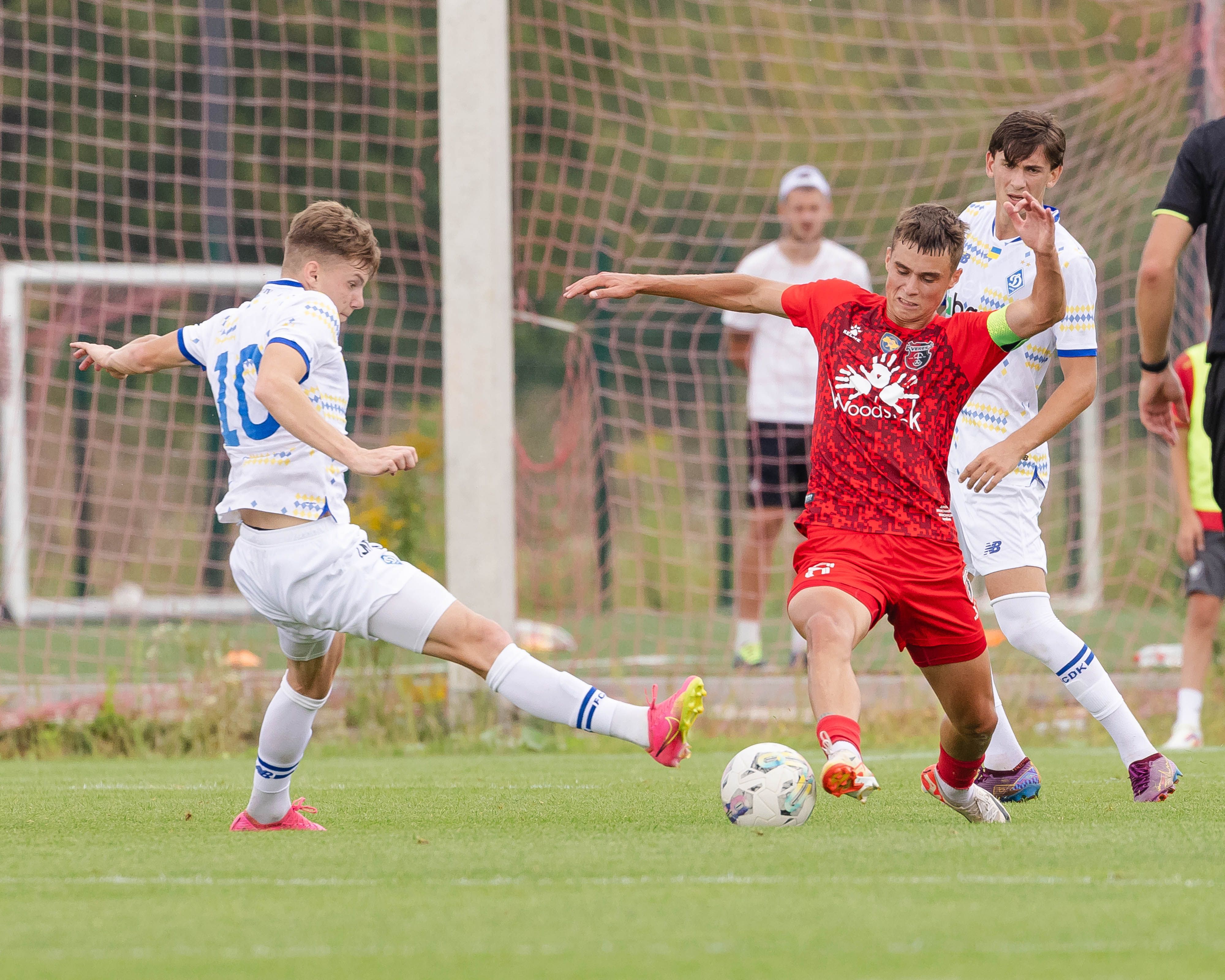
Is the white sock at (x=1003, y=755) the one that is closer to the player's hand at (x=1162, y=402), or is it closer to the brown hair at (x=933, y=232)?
the player's hand at (x=1162, y=402)

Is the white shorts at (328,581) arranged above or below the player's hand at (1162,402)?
below

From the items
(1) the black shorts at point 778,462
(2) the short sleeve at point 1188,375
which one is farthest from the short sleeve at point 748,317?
(2) the short sleeve at point 1188,375

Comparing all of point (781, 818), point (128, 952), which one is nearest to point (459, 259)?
point (781, 818)

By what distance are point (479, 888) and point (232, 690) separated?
15.9 ft

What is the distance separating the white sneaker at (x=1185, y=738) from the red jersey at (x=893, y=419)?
3582mm

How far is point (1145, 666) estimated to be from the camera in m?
9.60

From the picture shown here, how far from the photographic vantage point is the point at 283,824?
4.64 metres

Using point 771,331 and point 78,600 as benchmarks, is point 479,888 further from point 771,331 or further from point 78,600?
point 78,600

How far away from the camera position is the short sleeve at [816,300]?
185 inches

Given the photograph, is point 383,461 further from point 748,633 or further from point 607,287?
point 748,633

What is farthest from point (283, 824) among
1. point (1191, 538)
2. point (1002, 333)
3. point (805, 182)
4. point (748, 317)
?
point (805, 182)

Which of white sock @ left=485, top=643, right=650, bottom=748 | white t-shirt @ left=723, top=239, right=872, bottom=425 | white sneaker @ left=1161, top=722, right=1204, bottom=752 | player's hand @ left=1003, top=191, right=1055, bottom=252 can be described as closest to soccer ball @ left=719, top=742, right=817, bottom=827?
white sock @ left=485, top=643, right=650, bottom=748

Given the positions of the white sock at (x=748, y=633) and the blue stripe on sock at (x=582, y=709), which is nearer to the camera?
the blue stripe on sock at (x=582, y=709)

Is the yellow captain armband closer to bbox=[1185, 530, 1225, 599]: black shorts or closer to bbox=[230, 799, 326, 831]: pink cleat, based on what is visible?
bbox=[230, 799, 326, 831]: pink cleat
